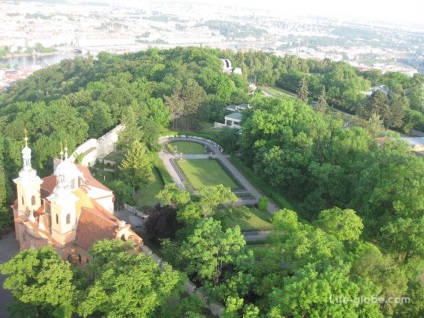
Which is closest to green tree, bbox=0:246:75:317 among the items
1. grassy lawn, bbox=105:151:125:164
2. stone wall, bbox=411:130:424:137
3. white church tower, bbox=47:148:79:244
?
white church tower, bbox=47:148:79:244

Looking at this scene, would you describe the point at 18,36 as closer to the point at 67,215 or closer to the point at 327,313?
the point at 67,215

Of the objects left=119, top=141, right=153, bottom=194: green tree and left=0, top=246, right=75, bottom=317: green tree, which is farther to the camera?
left=119, top=141, right=153, bottom=194: green tree

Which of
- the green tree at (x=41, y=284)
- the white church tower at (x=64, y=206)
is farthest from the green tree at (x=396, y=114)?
the green tree at (x=41, y=284)

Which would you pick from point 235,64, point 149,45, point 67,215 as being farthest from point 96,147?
→ point 149,45

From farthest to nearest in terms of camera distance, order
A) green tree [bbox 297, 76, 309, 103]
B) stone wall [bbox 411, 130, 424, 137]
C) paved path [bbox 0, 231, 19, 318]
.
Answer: green tree [bbox 297, 76, 309, 103], stone wall [bbox 411, 130, 424, 137], paved path [bbox 0, 231, 19, 318]

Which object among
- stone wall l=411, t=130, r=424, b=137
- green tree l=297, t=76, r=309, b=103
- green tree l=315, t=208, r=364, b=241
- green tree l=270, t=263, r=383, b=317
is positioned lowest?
stone wall l=411, t=130, r=424, b=137

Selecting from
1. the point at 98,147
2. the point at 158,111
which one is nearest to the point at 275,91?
the point at 158,111

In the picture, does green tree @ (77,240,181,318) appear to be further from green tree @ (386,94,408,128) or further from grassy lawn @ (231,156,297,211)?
green tree @ (386,94,408,128)
